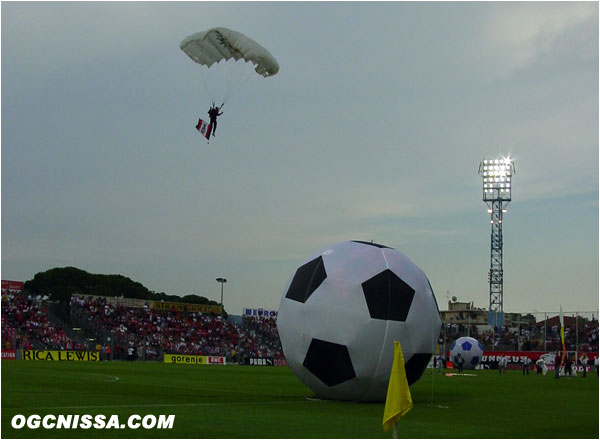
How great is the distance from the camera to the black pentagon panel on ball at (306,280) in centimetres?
1614

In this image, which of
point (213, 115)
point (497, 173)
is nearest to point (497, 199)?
point (497, 173)

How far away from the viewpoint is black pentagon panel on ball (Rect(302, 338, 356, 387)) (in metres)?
15.7

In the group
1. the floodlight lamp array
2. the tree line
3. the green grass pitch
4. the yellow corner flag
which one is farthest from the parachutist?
the tree line

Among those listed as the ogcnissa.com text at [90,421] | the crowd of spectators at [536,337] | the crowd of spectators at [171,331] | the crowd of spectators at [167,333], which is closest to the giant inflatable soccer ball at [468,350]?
the crowd of spectators at [536,337]

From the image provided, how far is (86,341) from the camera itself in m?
60.7

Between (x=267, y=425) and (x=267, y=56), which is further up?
(x=267, y=56)

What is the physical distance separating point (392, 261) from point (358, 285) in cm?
117

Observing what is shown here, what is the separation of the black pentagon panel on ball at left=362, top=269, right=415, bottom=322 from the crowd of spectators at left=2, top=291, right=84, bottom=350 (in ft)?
147

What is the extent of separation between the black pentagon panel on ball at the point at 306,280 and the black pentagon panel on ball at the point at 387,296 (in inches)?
39.0

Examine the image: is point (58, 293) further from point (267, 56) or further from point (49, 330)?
point (267, 56)

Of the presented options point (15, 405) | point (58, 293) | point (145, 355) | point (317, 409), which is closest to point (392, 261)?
point (317, 409)

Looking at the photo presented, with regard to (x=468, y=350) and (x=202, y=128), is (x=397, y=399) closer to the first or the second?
(x=202, y=128)

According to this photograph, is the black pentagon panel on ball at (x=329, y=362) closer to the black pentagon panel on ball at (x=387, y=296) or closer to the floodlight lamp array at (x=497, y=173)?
the black pentagon panel on ball at (x=387, y=296)

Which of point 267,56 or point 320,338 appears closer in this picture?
point 320,338
